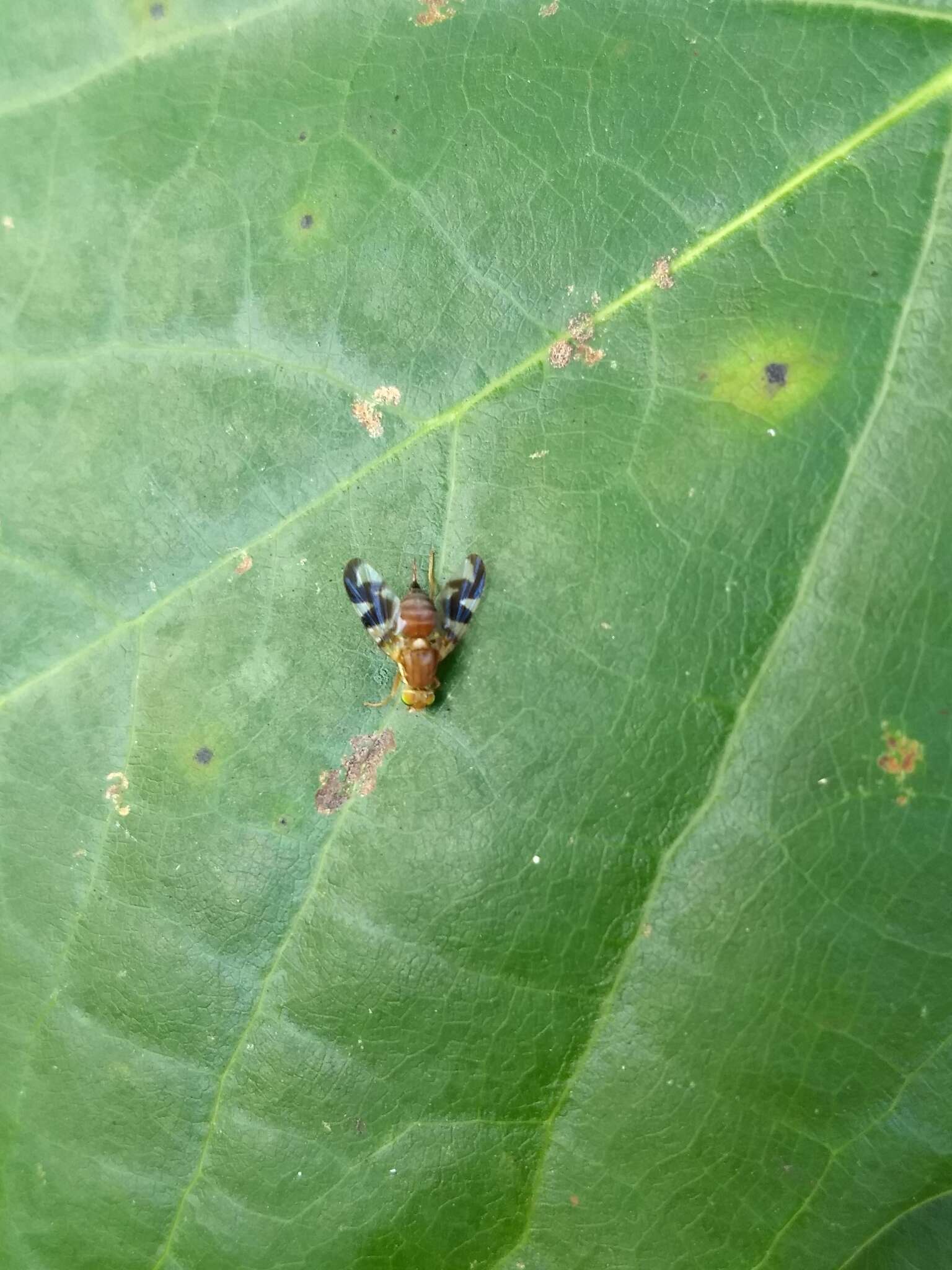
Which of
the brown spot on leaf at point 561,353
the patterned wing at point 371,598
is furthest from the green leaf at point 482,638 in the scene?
the patterned wing at point 371,598

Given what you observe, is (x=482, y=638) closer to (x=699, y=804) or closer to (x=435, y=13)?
(x=699, y=804)

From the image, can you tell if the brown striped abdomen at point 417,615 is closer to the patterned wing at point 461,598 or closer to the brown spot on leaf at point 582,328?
the patterned wing at point 461,598

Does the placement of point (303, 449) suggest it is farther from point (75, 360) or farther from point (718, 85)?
point (718, 85)

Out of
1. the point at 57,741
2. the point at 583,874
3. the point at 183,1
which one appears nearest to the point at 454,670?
the point at 583,874

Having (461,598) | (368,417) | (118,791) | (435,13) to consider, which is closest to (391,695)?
(461,598)

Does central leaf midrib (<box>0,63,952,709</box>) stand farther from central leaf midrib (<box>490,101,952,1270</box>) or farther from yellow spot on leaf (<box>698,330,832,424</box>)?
yellow spot on leaf (<box>698,330,832,424</box>)

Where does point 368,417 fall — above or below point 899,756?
above
